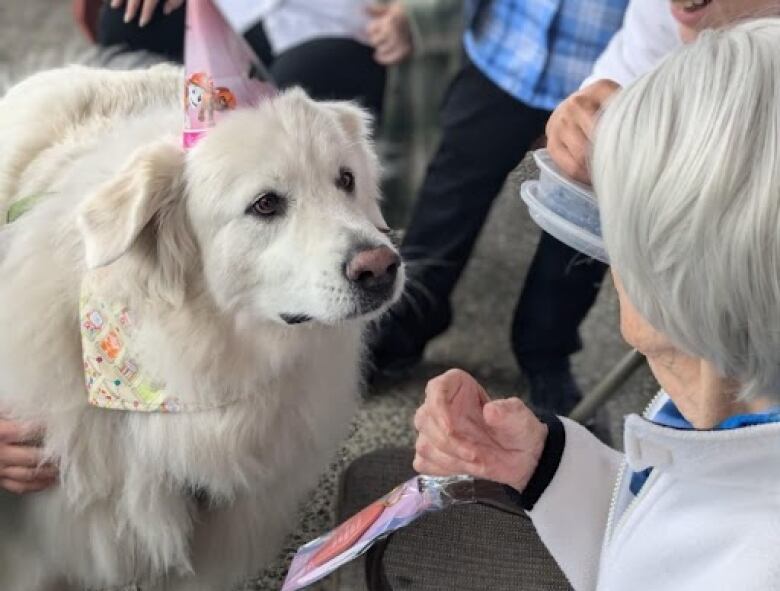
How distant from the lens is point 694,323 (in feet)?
1.99

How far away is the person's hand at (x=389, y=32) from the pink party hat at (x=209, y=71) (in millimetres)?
867

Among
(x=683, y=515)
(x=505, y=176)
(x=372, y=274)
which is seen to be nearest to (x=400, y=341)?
(x=505, y=176)

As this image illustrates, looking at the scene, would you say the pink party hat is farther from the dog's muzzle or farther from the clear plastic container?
the clear plastic container

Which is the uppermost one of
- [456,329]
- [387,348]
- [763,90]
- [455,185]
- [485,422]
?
[763,90]

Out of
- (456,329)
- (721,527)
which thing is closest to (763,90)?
(721,527)

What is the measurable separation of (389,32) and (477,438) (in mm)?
1188

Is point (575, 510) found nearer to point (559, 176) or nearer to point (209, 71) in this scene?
point (559, 176)

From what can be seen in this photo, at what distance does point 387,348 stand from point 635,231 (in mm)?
1301

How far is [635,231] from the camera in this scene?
0.60 metres

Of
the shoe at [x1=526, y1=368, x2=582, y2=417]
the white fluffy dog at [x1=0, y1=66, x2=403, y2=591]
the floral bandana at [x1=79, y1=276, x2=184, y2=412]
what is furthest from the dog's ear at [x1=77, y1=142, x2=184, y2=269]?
the shoe at [x1=526, y1=368, x2=582, y2=417]

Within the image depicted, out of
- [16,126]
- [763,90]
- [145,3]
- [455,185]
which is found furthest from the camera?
[455,185]

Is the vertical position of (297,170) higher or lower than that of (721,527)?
higher

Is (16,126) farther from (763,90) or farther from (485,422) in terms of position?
(763,90)

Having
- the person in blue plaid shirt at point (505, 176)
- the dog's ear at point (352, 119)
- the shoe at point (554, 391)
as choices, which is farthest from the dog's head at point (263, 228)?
the shoe at point (554, 391)
